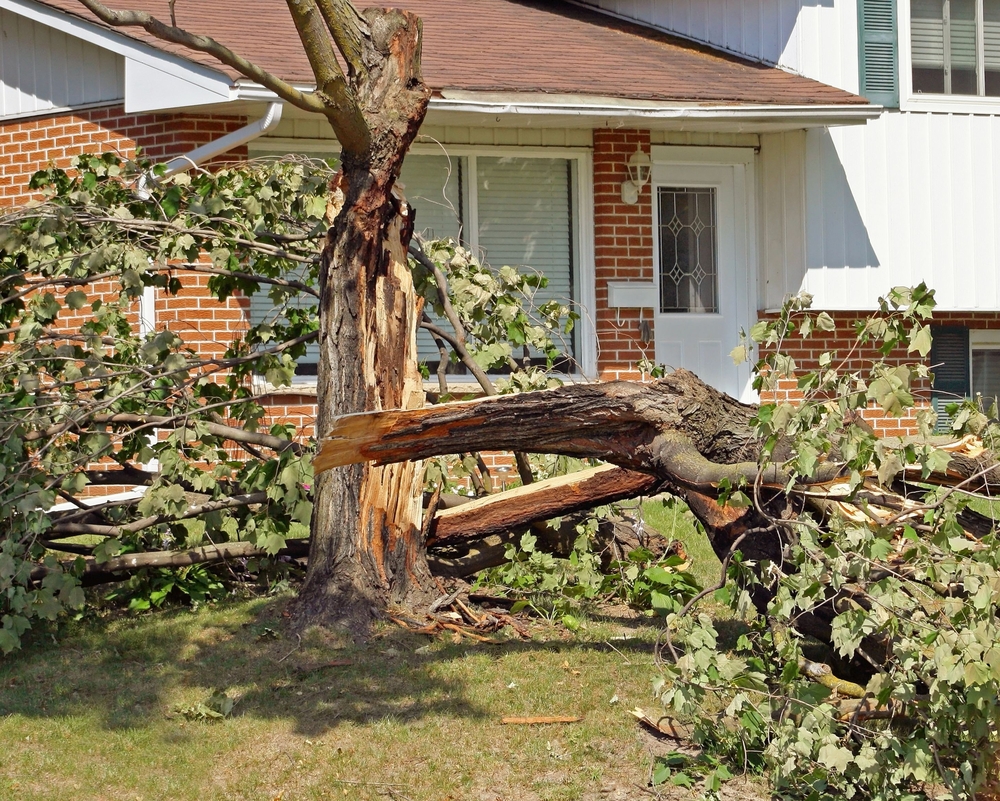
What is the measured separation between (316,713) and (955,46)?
9947 millimetres

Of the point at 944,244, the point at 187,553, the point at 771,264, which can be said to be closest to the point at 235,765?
the point at 187,553

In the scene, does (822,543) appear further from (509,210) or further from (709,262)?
(709,262)

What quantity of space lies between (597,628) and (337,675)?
144 cm

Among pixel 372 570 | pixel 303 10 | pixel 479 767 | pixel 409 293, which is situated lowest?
pixel 479 767

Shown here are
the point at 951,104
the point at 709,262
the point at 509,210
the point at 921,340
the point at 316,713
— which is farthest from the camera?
the point at 709,262

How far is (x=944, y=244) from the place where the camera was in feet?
38.3

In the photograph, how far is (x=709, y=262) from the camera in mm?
11883

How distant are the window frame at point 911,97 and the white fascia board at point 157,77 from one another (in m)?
6.39

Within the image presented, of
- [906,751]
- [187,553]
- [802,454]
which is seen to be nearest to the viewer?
[906,751]

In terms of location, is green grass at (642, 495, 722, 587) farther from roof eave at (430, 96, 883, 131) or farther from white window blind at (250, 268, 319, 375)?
roof eave at (430, 96, 883, 131)

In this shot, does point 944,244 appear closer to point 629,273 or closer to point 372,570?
point 629,273

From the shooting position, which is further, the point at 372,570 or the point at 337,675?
the point at 372,570

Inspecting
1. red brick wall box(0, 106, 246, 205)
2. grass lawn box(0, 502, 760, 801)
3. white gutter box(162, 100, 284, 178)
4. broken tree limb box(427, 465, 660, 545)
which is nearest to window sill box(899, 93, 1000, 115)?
white gutter box(162, 100, 284, 178)

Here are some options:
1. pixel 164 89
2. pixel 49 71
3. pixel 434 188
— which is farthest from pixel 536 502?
pixel 49 71
